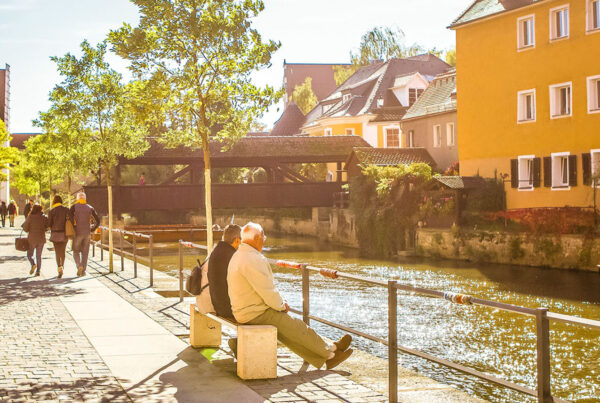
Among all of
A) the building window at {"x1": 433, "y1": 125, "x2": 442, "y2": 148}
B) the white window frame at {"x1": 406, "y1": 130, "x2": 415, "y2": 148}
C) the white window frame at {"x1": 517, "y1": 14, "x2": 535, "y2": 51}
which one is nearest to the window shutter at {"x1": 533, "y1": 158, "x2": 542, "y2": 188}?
the white window frame at {"x1": 517, "y1": 14, "x2": 535, "y2": 51}

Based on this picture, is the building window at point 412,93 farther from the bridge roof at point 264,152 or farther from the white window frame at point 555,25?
the white window frame at point 555,25

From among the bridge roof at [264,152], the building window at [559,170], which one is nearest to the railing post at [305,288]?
the building window at [559,170]

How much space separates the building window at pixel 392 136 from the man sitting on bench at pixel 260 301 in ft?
163

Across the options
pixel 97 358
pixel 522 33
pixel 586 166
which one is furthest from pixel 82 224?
pixel 522 33

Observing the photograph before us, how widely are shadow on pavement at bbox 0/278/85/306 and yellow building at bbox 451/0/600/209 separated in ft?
65.3

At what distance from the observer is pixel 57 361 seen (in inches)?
282

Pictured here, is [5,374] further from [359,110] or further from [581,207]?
[359,110]

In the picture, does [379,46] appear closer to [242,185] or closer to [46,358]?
[242,185]

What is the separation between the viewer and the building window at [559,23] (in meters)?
30.2

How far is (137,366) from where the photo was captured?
6.96 metres

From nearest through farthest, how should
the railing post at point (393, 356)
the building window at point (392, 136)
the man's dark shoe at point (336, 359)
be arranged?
the railing post at point (393, 356), the man's dark shoe at point (336, 359), the building window at point (392, 136)

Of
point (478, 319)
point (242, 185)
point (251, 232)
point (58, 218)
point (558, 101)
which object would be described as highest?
point (558, 101)

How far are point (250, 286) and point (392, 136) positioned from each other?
50.1m

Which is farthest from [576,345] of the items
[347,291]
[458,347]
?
[347,291]
